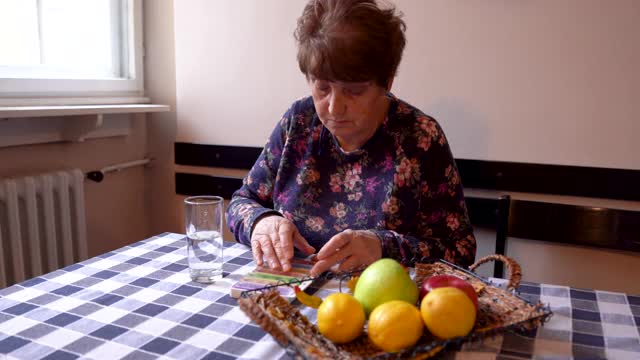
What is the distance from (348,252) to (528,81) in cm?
97

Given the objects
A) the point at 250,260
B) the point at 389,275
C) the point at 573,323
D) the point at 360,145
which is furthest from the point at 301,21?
the point at 573,323

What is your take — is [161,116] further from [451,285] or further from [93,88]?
[451,285]

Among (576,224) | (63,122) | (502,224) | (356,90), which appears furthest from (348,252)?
(63,122)

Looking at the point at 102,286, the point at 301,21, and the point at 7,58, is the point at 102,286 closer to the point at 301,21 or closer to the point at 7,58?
the point at 301,21

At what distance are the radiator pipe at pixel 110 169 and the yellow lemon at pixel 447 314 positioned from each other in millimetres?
1575

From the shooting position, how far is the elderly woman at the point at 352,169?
3.67ft

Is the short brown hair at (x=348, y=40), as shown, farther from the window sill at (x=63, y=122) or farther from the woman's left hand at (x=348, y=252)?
the window sill at (x=63, y=122)

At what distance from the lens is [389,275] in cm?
77

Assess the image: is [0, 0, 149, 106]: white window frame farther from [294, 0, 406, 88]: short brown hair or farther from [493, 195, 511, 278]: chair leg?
[493, 195, 511, 278]: chair leg

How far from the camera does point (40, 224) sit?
1.75 m

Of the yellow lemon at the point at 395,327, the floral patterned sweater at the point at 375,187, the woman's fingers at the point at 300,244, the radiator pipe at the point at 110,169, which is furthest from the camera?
the radiator pipe at the point at 110,169

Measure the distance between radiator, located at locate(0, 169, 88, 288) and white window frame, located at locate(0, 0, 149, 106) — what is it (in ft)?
0.83

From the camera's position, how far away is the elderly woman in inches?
44.0

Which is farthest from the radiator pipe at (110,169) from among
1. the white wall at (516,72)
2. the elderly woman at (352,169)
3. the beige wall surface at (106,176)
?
the elderly woman at (352,169)
